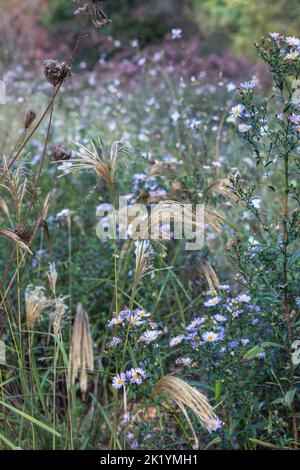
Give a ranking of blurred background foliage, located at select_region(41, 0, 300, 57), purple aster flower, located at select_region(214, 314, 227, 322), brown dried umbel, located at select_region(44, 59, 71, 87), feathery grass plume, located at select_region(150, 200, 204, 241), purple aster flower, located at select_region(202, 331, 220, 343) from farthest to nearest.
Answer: blurred background foliage, located at select_region(41, 0, 300, 57) → purple aster flower, located at select_region(214, 314, 227, 322) → purple aster flower, located at select_region(202, 331, 220, 343) → brown dried umbel, located at select_region(44, 59, 71, 87) → feathery grass plume, located at select_region(150, 200, 204, 241)

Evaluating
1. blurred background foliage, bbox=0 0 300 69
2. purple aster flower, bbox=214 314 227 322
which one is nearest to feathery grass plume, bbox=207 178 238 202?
purple aster flower, bbox=214 314 227 322

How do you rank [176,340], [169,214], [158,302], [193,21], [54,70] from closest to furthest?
[169,214] < [54,70] < [176,340] < [158,302] < [193,21]

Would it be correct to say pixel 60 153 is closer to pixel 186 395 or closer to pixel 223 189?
pixel 223 189

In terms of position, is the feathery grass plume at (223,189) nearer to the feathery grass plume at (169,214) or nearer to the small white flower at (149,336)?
the feathery grass plume at (169,214)

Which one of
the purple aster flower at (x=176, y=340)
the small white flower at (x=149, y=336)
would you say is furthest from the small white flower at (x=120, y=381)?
the purple aster flower at (x=176, y=340)

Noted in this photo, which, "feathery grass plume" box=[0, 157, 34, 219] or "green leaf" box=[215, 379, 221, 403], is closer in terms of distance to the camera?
"feathery grass plume" box=[0, 157, 34, 219]

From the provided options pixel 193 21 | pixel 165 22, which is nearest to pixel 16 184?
pixel 165 22

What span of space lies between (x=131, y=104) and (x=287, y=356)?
4.66 metres

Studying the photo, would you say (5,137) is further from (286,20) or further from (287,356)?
(286,20)

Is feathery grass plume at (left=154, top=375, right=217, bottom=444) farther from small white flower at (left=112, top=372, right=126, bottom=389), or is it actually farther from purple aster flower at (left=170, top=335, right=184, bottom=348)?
purple aster flower at (left=170, top=335, right=184, bottom=348)

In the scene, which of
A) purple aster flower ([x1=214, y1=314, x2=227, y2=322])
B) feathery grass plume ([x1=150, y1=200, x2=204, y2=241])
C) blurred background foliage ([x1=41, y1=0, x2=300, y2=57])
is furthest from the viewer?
blurred background foliage ([x1=41, y1=0, x2=300, y2=57])

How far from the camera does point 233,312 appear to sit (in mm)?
2264
